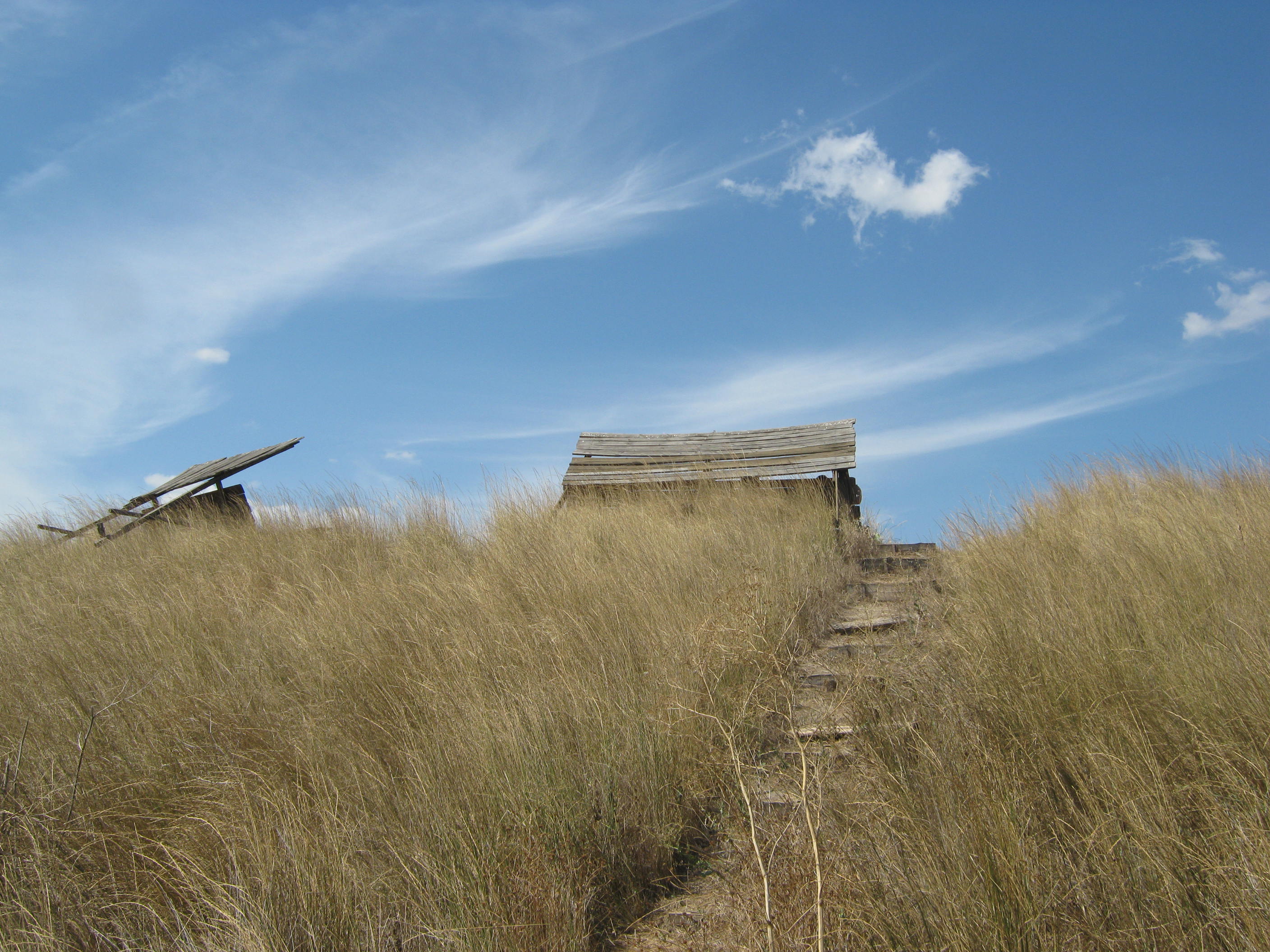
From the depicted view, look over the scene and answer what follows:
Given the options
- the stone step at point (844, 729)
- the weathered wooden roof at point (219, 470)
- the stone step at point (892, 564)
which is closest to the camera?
the stone step at point (844, 729)

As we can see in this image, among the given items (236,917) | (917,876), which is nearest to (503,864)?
(236,917)

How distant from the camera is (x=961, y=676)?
3.88 metres

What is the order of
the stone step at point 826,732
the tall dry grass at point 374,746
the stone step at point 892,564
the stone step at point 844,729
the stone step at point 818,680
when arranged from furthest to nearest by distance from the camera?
the stone step at point 892,564 → the stone step at point 818,680 → the stone step at point 826,732 → the stone step at point 844,729 → the tall dry grass at point 374,746

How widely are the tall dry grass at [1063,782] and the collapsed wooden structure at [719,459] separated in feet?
19.3

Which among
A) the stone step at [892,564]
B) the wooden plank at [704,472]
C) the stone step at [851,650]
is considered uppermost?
the wooden plank at [704,472]

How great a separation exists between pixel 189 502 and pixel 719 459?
26.5 ft

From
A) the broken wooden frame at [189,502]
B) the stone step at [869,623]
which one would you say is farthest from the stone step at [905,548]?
the broken wooden frame at [189,502]

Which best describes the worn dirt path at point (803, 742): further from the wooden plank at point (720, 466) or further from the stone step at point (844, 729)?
the wooden plank at point (720, 466)

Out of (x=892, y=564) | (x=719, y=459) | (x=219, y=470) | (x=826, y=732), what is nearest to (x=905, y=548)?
(x=892, y=564)

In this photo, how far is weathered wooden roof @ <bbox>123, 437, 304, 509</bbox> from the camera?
35.4ft

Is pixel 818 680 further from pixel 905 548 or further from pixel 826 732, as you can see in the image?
pixel 905 548

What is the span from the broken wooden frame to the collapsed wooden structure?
487 centimetres

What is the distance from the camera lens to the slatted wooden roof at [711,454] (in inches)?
441

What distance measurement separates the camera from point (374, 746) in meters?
3.86
